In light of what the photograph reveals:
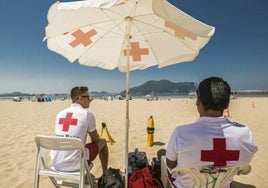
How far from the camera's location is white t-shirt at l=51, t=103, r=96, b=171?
3178 mm

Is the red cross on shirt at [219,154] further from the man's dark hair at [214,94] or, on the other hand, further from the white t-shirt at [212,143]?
the man's dark hair at [214,94]

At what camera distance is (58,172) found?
308 centimetres

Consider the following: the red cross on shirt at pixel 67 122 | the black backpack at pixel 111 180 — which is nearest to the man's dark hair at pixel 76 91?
the red cross on shirt at pixel 67 122

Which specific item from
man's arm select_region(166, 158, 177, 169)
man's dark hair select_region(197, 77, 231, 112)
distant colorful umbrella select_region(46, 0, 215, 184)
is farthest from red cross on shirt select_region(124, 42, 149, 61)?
man's arm select_region(166, 158, 177, 169)

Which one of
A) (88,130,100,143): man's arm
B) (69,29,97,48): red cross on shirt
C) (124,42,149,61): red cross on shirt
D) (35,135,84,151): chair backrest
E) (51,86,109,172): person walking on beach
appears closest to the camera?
(35,135,84,151): chair backrest

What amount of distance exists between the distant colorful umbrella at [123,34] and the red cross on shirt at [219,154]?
3.58ft

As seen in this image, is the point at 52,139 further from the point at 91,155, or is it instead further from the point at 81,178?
the point at 91,155

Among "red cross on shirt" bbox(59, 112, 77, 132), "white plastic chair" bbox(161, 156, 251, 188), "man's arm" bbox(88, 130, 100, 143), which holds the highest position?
"red cross on shirt" bbox(59, 112, 77, 132)

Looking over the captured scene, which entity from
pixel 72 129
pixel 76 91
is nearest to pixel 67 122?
pixel 72 129

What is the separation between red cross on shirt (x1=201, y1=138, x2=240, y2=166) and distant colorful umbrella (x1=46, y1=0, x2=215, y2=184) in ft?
3.58

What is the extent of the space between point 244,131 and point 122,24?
8.05ft

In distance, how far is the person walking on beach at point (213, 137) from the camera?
197 centimetres

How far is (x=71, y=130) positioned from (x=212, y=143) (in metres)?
1.89

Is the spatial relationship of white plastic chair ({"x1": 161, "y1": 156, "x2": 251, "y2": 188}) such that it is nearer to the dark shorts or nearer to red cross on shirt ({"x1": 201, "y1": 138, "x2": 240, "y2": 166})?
red cross on shirt ({"x1": 201, "y1": 138, "x2": 240, "y2": 166})
